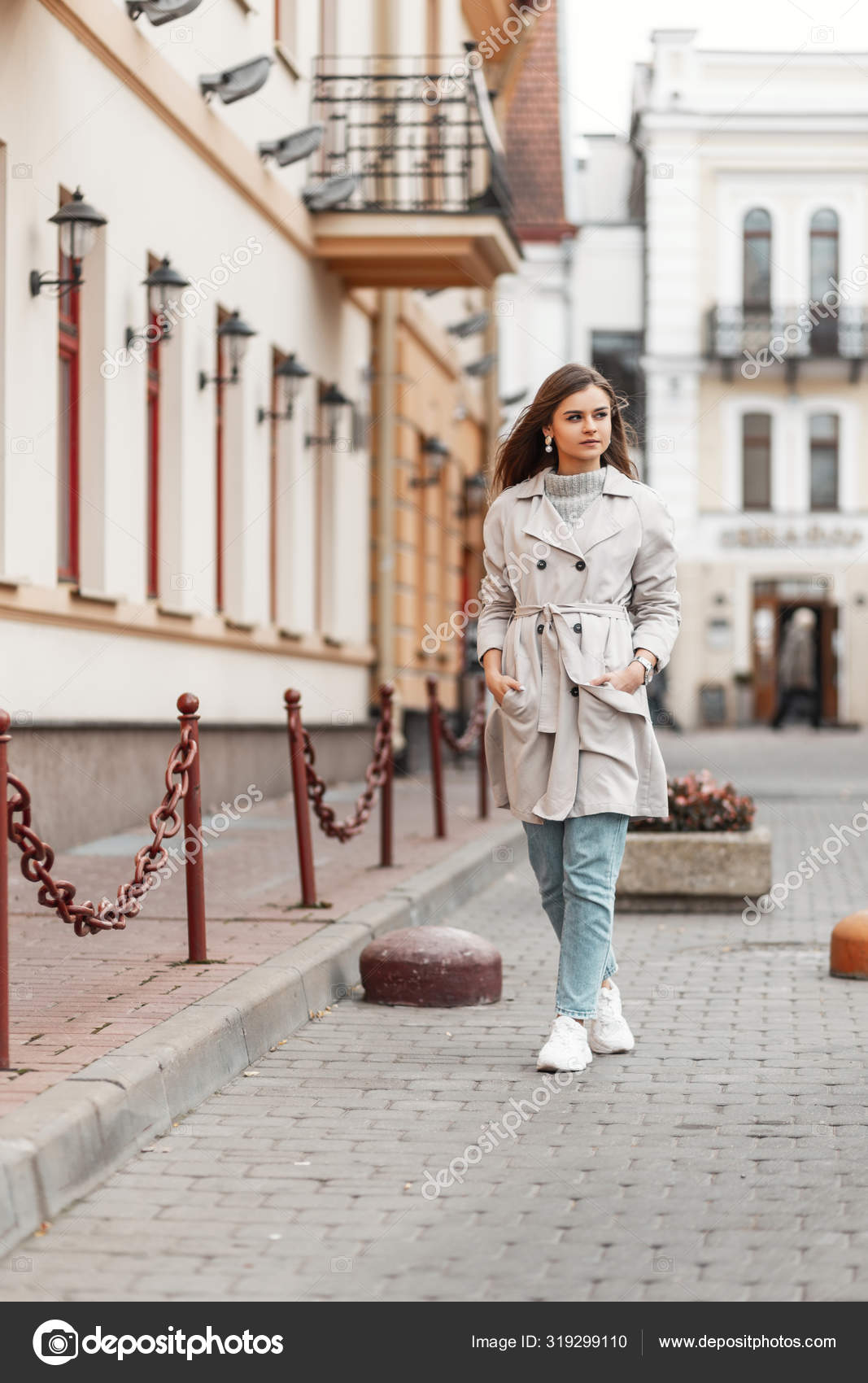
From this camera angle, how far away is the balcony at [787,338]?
A: 38750 mm

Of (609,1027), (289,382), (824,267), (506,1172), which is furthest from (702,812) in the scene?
(824,267)

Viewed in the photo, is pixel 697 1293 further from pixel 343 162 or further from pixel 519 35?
pixel 519 35

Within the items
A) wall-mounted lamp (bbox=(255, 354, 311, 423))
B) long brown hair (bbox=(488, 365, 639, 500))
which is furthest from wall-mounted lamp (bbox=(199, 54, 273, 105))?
long brown hair (bbox=(488, 365, 639, 500))

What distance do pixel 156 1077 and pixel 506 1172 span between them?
0.99m

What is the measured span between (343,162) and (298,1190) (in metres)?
14.5

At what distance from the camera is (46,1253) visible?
414cm

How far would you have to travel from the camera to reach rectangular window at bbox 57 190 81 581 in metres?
11.4

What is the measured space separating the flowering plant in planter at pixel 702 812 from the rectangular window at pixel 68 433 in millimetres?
3631

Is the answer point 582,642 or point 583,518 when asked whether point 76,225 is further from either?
point 582,642

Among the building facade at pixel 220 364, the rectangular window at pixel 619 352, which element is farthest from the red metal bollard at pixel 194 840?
the rectangular window at pixel 619 352

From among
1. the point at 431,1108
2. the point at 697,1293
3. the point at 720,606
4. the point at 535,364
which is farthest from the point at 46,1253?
the point at 535,364

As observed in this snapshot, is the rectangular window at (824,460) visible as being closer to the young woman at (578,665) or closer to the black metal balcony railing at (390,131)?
the black metal balcony railing at (390,131)

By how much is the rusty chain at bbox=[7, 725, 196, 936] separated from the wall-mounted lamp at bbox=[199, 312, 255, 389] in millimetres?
7588

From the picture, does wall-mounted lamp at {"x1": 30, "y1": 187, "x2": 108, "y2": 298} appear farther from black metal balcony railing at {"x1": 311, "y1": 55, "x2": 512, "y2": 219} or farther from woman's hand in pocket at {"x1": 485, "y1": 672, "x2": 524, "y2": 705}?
black metal balcony railing at {"x1": 311, "y1": 55, "x2": 512, "y2": 219}
